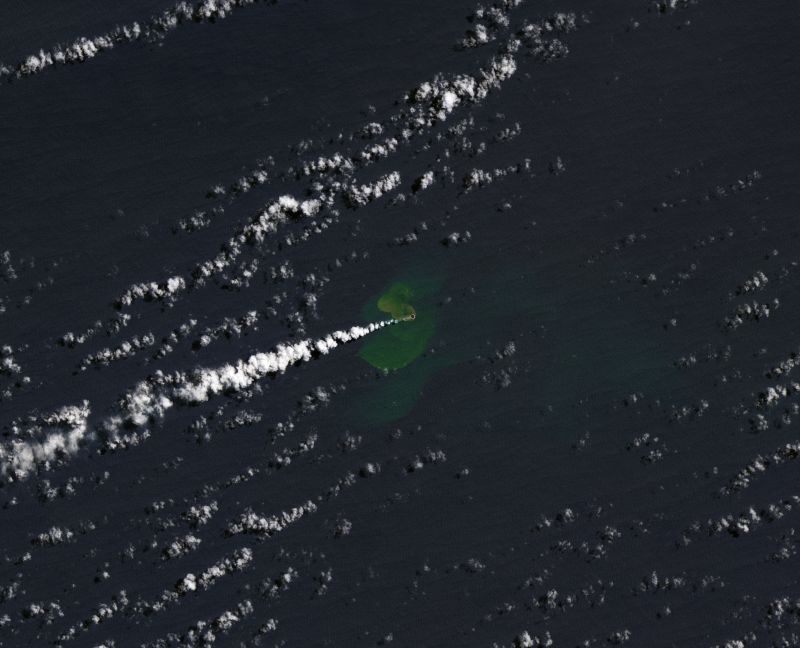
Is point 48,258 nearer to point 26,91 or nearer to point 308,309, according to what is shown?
point 26,91

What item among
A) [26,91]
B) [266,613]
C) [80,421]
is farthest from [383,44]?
[266,613]

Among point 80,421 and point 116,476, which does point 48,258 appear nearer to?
point 80,421

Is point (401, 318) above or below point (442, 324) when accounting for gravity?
above

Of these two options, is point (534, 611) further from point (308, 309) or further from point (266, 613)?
point (308, 309)

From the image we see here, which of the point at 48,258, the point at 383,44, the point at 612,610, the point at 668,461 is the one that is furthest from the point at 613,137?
the point at 48,258

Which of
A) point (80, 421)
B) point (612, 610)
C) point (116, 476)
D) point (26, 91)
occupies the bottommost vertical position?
point (612, 610)

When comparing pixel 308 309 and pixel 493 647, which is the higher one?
pixel 308 309

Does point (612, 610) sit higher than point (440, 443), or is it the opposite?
point (440, 443)

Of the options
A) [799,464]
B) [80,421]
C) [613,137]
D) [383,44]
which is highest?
[383,44]
